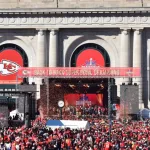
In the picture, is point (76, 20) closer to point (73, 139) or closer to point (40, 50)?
point (40, 50)

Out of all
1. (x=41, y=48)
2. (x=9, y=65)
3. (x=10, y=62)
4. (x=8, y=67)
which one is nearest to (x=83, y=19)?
(x=41, y=48)

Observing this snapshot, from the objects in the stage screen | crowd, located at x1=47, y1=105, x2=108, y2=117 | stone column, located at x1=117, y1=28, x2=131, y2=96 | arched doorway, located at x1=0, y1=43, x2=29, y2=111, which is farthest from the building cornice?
crowd, located at x1=47, y1=105, x2=108, y2=117

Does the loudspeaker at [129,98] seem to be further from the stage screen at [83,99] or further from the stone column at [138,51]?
the stone column at [138,51]

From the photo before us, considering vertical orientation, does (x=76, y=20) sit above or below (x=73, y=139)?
above

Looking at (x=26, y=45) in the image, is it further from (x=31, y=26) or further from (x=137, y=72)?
(x=137, y=72)

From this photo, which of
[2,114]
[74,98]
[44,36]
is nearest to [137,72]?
[74,98]

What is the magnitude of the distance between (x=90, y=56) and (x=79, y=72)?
9.79m

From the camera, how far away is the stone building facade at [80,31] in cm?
8806

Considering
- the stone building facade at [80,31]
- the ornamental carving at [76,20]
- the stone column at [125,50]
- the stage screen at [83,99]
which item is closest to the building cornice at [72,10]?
the stone building facade at [80,31]

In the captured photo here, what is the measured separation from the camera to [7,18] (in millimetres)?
90438

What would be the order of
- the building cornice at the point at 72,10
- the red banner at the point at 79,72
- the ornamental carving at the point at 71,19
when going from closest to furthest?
the red banner at the point at 79,72, the building cornice at the point at 72,10, the ornamental carving at the point at 71,19

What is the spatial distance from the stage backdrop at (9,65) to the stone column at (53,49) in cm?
456

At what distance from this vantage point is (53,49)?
89.1 m

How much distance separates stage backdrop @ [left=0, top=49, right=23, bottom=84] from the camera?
299 ft
